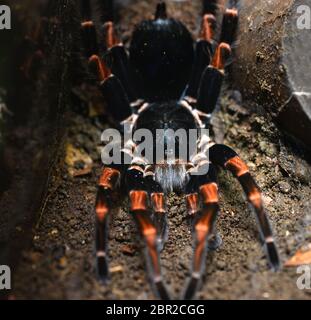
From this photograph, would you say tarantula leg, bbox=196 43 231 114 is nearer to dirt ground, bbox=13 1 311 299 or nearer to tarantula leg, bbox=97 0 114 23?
dirt ground, bbox=13 1 311 299

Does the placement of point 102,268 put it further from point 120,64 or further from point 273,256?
point 120,64

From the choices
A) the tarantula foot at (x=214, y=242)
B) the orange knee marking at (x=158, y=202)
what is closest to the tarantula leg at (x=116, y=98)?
the orange knee marking at (x=158, y=202)

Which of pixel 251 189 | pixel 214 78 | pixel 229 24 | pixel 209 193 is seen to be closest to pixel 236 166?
pixel 251 189
